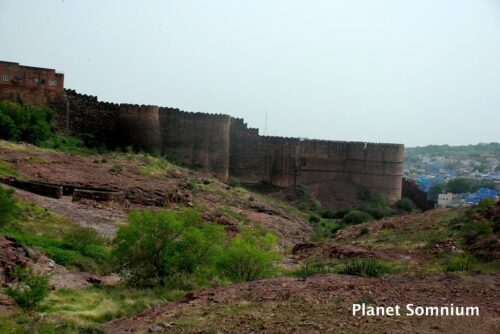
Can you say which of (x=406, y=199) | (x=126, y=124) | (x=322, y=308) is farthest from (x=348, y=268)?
(x=406, y=199)

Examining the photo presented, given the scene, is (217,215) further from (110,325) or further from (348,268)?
(110,325)

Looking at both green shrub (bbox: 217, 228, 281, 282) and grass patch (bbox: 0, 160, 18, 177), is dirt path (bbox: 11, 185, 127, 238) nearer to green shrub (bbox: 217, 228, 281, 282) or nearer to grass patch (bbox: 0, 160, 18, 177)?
grass patch (bbox: 0, 160, 18, 177)

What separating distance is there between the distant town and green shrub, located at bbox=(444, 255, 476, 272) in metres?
6.59

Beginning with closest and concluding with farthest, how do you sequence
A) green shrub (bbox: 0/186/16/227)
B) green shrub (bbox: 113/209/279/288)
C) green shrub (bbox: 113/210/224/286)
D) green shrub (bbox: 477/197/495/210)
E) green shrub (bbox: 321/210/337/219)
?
1. green shrub (bbox: 113/209/279/288)
2. green shrub (bbox: 113/210/224/286)
3. green shrub (bbox: 0/186/16/227)
4. green shrub (bbox: 477/197/495/210)
5. green shrub (bbox: 321/210/337/219)

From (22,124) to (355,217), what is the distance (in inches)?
560

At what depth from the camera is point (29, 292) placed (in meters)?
9.48

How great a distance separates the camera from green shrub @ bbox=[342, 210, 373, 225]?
91.5ft

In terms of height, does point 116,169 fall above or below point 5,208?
above

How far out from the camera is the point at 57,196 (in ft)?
59.3

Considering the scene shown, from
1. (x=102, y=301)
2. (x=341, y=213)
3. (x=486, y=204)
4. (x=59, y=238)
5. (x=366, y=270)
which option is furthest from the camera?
(x=341, y=213)

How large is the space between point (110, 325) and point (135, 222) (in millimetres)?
3893

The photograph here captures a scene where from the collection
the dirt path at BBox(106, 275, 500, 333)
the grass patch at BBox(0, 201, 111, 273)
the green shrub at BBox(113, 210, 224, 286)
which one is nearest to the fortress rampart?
the grass patch at BBox(0, 201, 111, 273)

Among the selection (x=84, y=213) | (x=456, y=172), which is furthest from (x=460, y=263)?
(x=456, y=172)

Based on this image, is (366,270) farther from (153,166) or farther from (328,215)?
(328,215)
